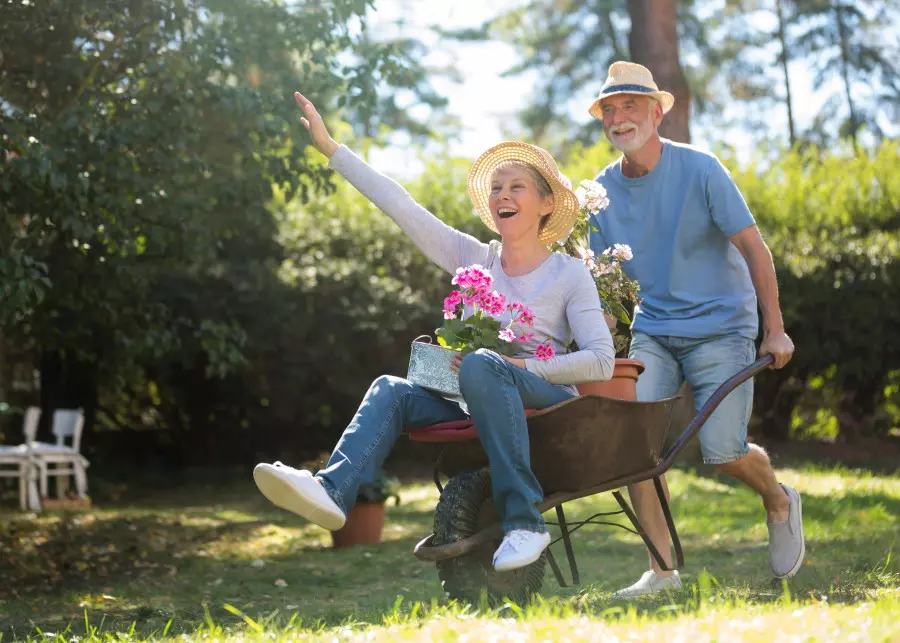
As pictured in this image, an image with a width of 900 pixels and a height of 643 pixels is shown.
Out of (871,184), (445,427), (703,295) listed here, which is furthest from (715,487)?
(445,427)

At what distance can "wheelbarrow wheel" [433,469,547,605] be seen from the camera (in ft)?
11.4

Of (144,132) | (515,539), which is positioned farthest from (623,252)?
(144,132)

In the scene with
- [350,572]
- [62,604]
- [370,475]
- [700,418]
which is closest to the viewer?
[370,475]

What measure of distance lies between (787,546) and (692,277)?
42.7 inches

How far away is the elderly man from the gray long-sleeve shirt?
74 centimetres

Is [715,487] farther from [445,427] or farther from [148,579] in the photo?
[445,427]

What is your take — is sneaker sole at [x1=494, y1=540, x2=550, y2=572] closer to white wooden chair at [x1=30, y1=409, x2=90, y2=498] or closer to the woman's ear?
the woman's ear

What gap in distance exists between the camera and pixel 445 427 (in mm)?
3432

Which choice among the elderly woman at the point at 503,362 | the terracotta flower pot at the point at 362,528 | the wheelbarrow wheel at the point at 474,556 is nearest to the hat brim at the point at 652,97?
the elderly woman at the point at 503,362

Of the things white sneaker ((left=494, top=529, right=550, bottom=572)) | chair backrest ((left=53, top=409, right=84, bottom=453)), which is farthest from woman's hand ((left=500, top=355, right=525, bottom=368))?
chair backrest ((left=53, top=409, right=84, bottom=453))

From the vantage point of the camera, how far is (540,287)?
361 centimetres

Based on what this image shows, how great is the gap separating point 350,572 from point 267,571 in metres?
0.54

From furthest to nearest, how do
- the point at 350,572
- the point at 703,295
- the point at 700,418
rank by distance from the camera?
the point at 350,572 < the point at 703,295 < the point at 700,418

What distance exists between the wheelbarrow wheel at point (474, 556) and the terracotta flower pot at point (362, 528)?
11.8ft
